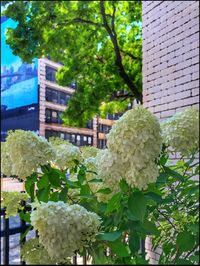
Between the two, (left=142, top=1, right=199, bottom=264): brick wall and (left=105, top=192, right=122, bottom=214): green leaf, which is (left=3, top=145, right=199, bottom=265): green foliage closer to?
(left=105, top=192, right=122, bottom=214): green leaf

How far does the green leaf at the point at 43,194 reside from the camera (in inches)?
26.3

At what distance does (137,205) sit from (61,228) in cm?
14

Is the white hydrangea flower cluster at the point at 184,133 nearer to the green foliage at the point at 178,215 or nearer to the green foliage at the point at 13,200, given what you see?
the green foliage at the point at 178,215

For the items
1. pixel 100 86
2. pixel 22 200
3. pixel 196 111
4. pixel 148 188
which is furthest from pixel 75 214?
pixel 100 86

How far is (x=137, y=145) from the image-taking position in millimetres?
562

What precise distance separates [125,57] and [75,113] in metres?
1.12

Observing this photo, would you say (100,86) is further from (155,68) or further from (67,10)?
(155,68)

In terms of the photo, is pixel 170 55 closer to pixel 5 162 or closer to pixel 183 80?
pixel 183 80

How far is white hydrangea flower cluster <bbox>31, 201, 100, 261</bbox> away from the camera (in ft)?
1.57

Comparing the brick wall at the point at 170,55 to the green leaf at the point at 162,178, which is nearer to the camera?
the green leaf at the point at 162,178

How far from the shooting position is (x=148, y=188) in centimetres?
63

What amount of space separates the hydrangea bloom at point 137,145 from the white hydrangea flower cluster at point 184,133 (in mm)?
60

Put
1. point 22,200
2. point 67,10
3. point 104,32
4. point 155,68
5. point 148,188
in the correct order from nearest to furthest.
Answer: point 148,188 < point 22,200 < point 155,68 < point 67,10 < point 104,32

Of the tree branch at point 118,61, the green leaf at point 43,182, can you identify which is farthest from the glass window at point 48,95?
the green leaf at point 43,182
